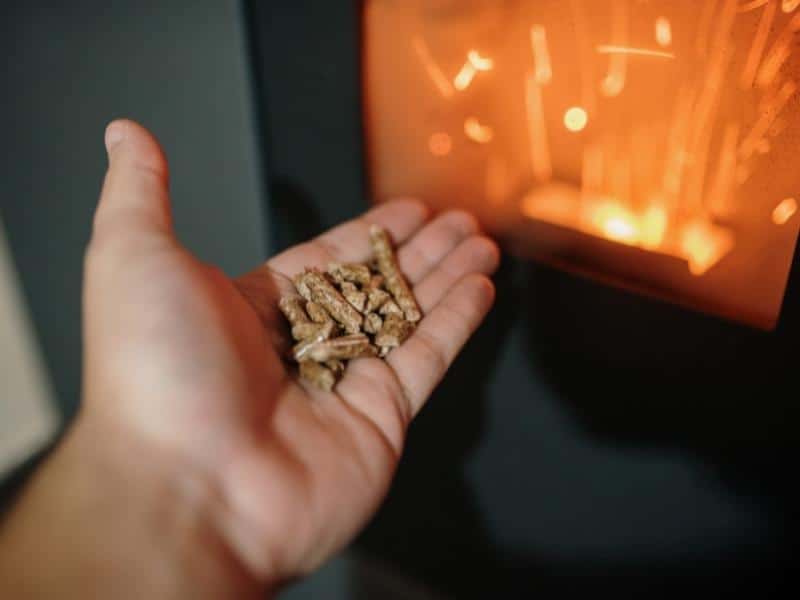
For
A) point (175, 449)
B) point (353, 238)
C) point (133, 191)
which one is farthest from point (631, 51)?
point (175, 449)

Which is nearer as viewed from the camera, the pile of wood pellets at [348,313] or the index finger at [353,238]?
the pile of wood pellets at [348,313]

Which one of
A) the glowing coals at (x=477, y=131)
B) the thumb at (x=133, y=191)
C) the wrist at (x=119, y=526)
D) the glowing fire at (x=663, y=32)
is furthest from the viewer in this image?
the glowing coals at (x=477, y=131)

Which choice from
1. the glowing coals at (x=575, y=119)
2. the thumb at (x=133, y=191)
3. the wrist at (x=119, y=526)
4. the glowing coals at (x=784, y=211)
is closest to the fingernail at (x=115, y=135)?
the thumb at (x=133, y=191)

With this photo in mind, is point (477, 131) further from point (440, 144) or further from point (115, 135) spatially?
point (115, 135)

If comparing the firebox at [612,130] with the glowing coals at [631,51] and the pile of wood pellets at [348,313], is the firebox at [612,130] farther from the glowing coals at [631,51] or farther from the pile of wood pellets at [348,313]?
the pile of wood pellets at [348,313]

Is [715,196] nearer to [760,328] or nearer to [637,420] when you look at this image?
[760,328]

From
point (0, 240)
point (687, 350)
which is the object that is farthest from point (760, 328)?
point (0, 240)

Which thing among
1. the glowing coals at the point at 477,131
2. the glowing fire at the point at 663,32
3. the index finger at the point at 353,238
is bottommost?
the index finger at the point at 353,238
